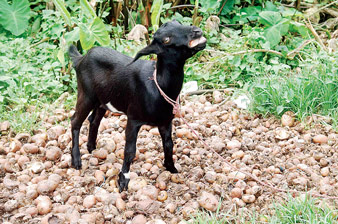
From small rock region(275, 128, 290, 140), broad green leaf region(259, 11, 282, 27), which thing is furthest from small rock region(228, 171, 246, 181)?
broad green leaf region(259, 11, 282, 27)

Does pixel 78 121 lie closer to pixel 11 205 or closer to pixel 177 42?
pixel 11 205

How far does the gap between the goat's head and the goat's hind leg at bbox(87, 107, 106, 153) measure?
106 cm

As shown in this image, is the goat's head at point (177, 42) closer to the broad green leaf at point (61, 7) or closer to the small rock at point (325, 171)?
the small rock at point (325, 171)

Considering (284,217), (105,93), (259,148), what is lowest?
(259,148)

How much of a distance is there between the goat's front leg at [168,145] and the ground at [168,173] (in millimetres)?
79

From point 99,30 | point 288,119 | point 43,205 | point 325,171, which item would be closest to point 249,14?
point 288,119

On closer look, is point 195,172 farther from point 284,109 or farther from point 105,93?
point 284,109

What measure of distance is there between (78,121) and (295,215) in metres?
1.84

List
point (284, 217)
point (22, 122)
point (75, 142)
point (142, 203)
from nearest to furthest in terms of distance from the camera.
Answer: point (284, 217) → point (142, 203) → point (75, 142) → point (22, 122)

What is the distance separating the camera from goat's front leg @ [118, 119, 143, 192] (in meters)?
3.21

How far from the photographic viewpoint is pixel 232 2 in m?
5.82

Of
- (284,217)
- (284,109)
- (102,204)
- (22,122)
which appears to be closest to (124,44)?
(22,122)

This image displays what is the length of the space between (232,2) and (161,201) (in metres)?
3.44

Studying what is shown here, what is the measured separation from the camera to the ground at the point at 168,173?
3111 millimetres
